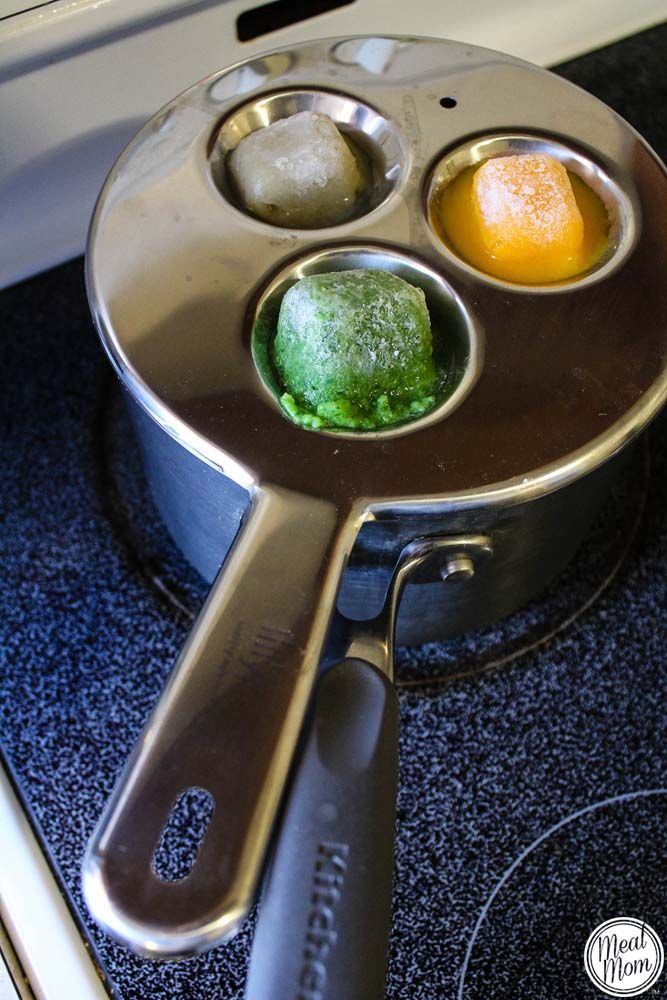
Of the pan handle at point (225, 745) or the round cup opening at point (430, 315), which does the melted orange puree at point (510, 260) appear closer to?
the round cup opening at point (430, 315)

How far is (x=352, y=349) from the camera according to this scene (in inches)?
21.7

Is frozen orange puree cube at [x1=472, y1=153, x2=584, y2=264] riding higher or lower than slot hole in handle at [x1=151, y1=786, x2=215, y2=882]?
higher

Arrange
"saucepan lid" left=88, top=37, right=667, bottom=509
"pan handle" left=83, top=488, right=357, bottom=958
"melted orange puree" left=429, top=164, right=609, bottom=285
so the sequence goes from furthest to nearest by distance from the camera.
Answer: "melted orange puree" left=429, top=164, right=609, bottom=285
"saucepan lid" left=88, top=37, right=667, bottom=509
"pan handle" left=83, top=488, right=357, bottom=958

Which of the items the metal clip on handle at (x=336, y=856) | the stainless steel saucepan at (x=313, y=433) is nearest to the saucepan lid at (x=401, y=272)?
the stainless steel saucepan at (x=313, y=433)

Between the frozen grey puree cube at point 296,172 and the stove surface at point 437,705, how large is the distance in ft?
0.86

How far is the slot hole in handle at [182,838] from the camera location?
60 cm

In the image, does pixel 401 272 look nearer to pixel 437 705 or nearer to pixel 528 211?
pixel 528 211

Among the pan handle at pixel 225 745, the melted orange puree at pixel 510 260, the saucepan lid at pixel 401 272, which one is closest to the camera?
the pan handle at pixel 225 745

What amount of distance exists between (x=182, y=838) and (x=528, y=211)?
492 mm

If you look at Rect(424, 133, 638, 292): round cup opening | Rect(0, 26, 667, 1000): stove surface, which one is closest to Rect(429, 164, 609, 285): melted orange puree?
Rect(424, 133, 638, 292): round cup opening

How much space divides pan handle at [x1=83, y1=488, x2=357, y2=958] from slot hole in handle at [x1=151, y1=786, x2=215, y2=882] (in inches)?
7.9

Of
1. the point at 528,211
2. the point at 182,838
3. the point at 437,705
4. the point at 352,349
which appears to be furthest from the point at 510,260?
the point at 182,838

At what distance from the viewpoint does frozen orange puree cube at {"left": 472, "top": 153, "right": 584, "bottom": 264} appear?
61cm

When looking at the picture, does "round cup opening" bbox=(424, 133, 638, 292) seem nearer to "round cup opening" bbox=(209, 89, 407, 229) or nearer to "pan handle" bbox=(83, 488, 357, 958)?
"round cup opening" bbox=(209, 89, 407, 229)
